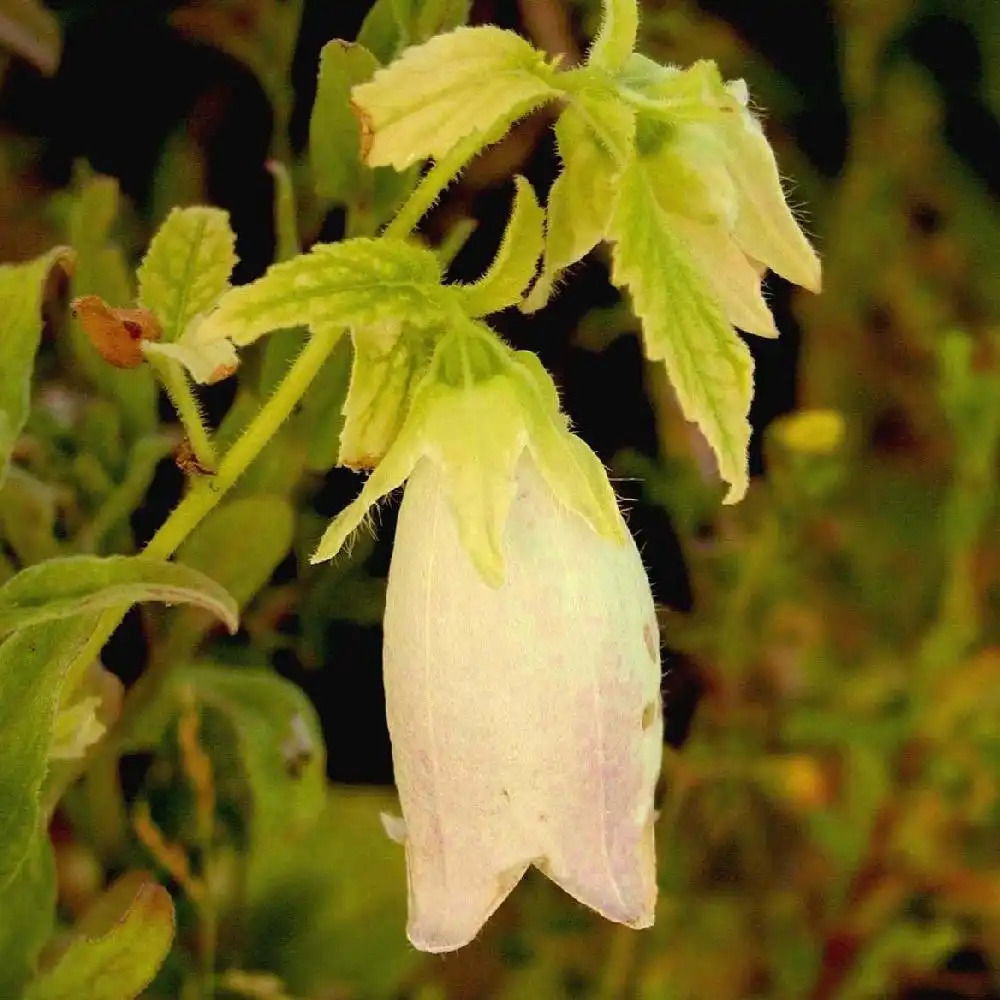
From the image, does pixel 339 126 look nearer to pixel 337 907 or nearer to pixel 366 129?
pixel 366 129

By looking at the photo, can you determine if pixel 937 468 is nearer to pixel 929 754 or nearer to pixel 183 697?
pixel 929 754

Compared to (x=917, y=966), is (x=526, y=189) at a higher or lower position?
higher

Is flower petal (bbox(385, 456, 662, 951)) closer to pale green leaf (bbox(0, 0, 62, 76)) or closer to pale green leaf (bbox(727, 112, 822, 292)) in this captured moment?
pale green leaf (bbox(727, 112, 822, 292))

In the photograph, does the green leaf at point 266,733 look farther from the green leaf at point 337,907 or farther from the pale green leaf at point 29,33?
the pale green leaf at point 29,33

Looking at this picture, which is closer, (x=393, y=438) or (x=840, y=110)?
(x=393, y=438)

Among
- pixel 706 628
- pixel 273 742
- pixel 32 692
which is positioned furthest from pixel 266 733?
pixel 706 628

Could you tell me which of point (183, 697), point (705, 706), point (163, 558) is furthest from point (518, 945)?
point (163, 558)

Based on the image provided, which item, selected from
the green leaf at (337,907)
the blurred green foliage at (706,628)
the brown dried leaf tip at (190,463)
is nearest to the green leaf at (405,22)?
the blurred green foliage at (706,628)
